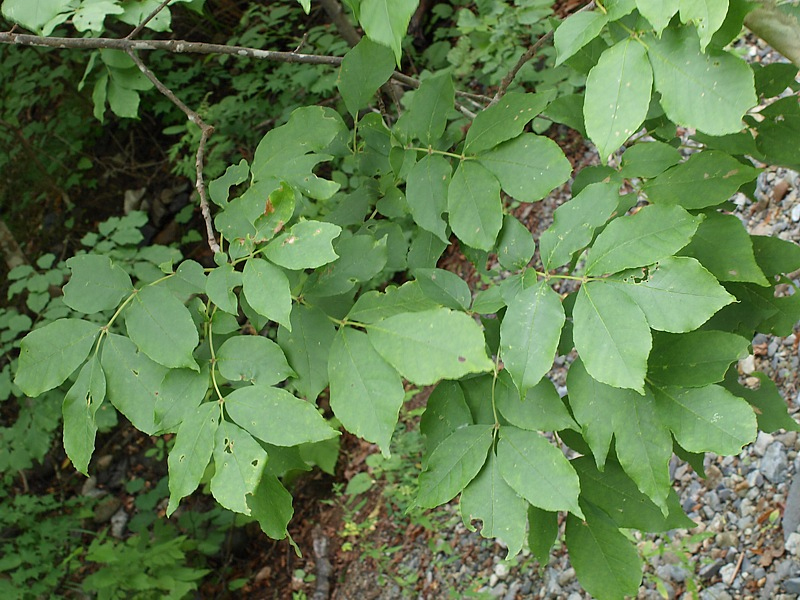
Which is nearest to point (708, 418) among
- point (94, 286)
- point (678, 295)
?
point (678, 295)

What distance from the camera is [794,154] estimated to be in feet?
4.47

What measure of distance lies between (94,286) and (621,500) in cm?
105

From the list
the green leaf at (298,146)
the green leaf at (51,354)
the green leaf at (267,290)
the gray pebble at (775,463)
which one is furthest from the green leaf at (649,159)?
the gray pebble at (775,463)

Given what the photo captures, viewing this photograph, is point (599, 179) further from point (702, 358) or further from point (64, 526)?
point (64, 526)

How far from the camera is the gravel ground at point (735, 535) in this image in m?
2.55

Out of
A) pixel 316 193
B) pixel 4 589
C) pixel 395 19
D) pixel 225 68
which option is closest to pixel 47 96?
pixel 225 68

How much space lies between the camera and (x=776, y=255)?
1.38 meters

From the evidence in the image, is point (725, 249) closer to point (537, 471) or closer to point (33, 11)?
point (537, 471)

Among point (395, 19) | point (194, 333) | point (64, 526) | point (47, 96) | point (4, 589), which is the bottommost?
point (64, 526)

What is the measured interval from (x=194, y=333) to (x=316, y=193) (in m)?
0.35

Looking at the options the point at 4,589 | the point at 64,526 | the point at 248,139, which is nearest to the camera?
the point at 4,589

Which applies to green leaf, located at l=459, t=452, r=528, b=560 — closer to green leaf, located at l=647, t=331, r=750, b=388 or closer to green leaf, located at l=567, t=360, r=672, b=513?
green leaf, located at l=567, t=360, r=672, b=513

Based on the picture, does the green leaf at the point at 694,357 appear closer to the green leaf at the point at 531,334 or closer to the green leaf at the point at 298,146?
the green leaf at the point at 531,334

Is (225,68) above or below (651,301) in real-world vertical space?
below
